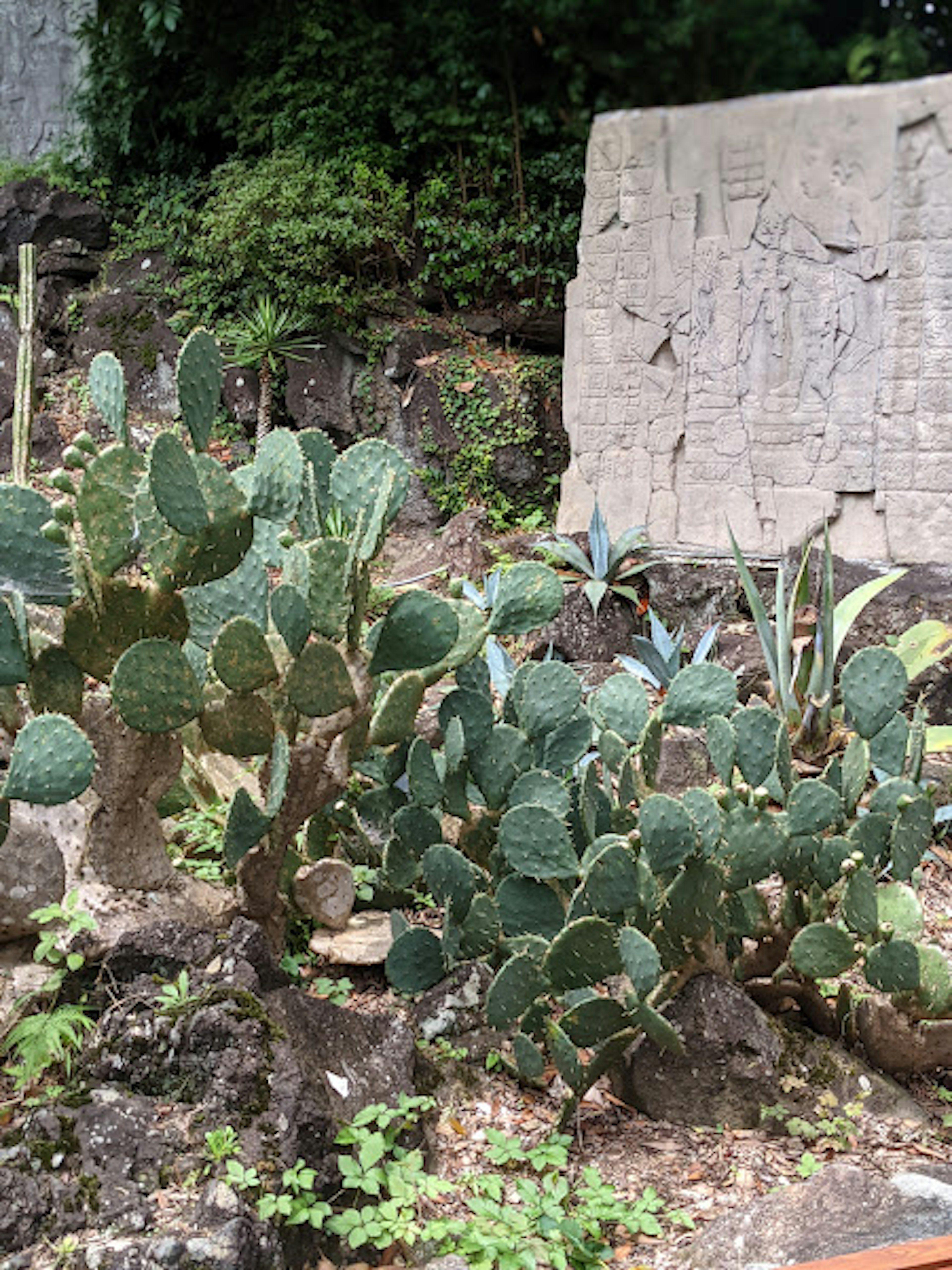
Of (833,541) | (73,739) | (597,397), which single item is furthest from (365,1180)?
(597,397)

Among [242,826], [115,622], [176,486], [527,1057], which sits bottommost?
[527,1057]

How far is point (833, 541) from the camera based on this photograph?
17.8 feet

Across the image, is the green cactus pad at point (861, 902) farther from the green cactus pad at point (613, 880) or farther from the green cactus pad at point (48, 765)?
the green cactus pad at point (48, 765)

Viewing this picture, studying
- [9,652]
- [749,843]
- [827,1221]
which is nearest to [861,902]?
[749,843]

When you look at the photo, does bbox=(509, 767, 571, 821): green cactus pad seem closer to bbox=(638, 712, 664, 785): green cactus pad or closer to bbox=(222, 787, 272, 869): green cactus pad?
bbox=(638, 712, 664, 785): green cactus pad

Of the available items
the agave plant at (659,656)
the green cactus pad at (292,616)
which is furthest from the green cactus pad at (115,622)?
the agave plant at (659,656)

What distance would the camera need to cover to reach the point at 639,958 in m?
2.03

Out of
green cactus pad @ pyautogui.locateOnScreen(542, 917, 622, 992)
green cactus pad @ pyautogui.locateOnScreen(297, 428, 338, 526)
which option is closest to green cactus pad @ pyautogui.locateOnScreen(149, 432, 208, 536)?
green cactus pad @ pyautogui.locateOnScreen(297, 428, 338, 526)

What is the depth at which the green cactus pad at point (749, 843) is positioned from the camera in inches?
84.7

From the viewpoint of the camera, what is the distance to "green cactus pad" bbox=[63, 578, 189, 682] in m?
2.06

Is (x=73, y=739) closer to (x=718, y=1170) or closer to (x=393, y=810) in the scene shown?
(x=393, y=810)

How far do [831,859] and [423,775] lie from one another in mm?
778

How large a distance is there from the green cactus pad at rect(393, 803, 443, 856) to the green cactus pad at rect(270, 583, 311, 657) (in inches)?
19.8

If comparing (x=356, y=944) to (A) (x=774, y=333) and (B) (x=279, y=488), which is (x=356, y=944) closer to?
(B) (x=279, y=488)
